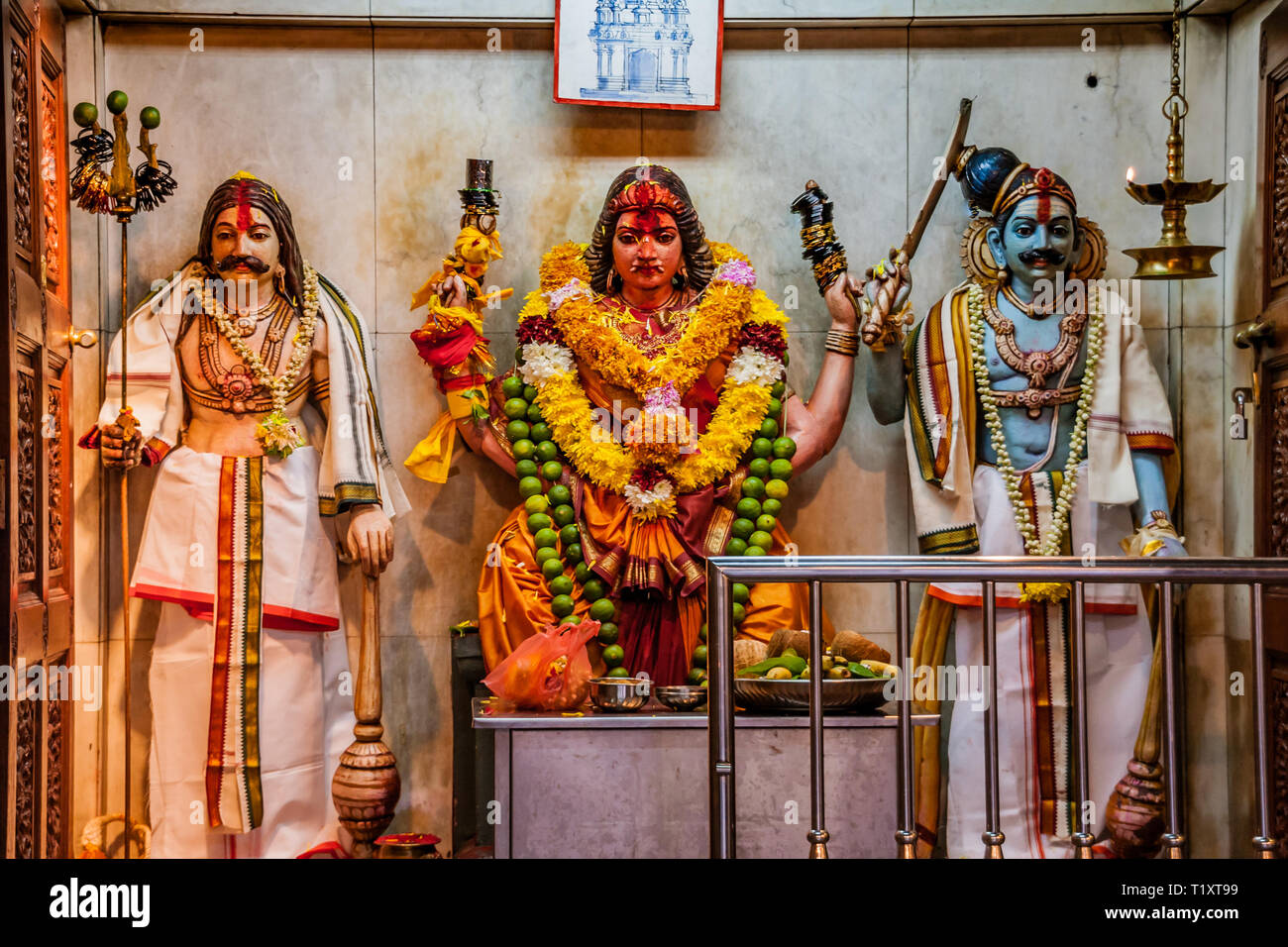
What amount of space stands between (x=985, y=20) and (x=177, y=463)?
3445mm

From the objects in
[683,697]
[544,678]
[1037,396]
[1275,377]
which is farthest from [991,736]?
[1275,377]

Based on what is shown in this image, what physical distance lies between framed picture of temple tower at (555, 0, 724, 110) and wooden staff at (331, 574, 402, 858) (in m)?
2.08

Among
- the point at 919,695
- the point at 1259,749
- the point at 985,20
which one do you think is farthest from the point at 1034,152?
the point at 1259,749

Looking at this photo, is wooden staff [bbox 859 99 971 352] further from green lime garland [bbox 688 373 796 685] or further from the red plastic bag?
the red plastic bag

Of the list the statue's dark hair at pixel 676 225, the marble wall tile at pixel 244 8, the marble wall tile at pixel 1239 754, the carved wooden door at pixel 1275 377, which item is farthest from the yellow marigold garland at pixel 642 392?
the marble wall tile at pixel 1239 754

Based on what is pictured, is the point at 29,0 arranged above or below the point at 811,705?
above

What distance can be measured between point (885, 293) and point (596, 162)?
1342mm

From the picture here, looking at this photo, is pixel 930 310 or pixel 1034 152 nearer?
pixel 930 310

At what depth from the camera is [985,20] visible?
557 centimetres

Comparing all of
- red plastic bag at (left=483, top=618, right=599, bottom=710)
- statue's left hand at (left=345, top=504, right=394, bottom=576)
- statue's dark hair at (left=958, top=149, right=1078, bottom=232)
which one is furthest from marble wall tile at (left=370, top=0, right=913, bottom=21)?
red plastic bag at (left=483, top=618, right=599, bottom=710)

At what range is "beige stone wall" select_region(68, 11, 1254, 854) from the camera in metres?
5.53

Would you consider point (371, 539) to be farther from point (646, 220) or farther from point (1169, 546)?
point (1169, 546)
